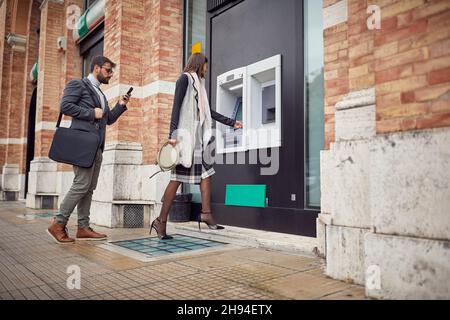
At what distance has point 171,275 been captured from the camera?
2688 millimetres

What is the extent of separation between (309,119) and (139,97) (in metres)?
3.21

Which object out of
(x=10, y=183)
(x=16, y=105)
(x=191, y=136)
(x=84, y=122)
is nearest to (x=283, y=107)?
(x=191, y=136)

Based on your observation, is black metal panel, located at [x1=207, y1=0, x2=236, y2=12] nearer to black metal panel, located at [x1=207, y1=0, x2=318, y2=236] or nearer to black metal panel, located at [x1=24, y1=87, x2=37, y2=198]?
black metal panel, located at [x1=207, y1=0, x2=318, y2=236]

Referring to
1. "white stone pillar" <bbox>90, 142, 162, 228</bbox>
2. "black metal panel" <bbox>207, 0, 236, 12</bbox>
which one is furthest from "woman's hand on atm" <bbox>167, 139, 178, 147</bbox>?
"black metal panel" <bbox>207, 0, 236, 12</bbox>

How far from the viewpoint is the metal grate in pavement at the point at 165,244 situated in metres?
3.59

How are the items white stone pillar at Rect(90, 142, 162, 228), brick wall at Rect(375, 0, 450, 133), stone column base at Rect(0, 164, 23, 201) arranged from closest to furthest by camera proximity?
brick wall at Rect(375, 0, 450, 133)
white stone pillar at Rect(90, 142, 162, 228)
stone column base at Rect(0, 164, 23, 201)

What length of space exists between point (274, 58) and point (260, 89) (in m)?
0.45

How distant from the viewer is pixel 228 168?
489 cm

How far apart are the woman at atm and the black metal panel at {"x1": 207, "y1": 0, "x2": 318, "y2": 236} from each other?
0.63m

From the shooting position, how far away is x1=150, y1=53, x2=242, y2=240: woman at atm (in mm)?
3973

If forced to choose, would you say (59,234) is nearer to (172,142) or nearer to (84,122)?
(84,122)

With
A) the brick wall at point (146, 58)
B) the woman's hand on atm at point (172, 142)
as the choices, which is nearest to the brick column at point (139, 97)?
the brick wall at point (146, 58)
